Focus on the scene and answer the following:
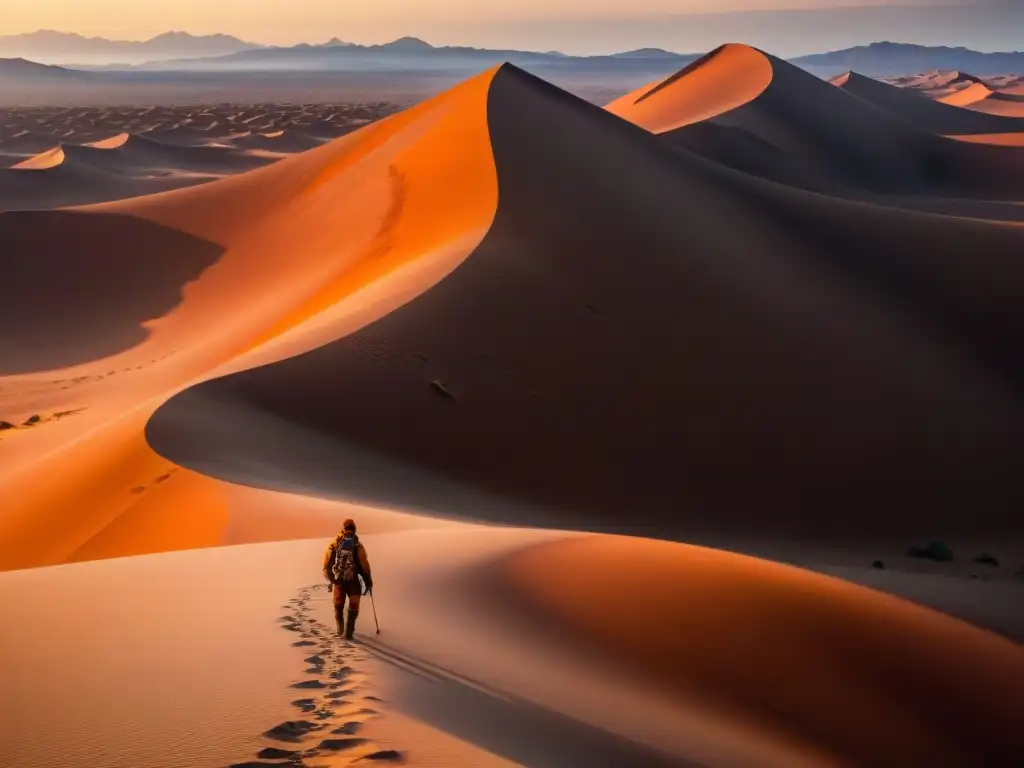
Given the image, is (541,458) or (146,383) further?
(146,383)

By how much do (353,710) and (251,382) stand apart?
29.6ft

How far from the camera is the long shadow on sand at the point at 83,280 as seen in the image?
2469cm

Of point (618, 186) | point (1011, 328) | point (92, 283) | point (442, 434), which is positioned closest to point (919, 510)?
point (442, 434)

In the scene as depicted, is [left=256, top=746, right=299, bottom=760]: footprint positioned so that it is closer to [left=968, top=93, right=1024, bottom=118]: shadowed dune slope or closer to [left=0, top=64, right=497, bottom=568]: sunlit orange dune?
[left=0, top=64, right=497, bottom=568]: sunlit orange dune

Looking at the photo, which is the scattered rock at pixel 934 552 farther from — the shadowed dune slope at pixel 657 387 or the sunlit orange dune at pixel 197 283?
the sunlit orange dune at pixel 197 283

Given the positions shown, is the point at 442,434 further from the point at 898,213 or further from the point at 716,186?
the point at 898,213

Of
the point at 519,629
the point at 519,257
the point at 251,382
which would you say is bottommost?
the point at 519,629

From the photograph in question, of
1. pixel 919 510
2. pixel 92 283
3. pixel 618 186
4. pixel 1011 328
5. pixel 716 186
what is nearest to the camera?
pixel 919 510

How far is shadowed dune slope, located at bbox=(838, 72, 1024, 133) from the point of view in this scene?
7744cm

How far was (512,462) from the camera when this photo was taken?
13242 millimetres

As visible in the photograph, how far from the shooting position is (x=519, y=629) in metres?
6.83

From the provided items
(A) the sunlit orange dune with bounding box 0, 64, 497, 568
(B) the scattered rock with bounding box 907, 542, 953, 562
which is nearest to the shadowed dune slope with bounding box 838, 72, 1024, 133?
(A) the sunlit orange dune with bounding box 0, 64, 497, 568

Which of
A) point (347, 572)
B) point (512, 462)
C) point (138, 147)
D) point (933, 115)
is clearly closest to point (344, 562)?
point (347, 572)

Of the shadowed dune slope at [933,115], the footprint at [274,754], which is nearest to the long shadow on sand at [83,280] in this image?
the footprint at [274,754]
